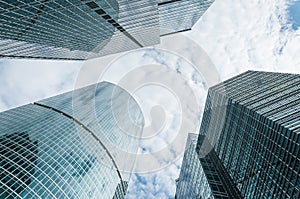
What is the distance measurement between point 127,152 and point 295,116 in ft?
216

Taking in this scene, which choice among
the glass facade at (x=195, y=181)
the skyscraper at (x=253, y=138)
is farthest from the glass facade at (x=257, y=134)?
the glass facade at (x=195, y=181)

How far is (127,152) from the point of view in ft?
323

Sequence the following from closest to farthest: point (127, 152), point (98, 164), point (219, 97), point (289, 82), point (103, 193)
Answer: point (289, 82)
point (103, 193)
point (98, 164)
point (219, 97)
point (127, 152)

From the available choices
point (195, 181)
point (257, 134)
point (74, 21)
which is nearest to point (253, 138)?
point (257, 134)

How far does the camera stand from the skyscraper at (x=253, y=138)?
41.7 metres

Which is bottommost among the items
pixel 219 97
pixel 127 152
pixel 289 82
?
pixel 127 152

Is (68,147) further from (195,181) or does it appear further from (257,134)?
(257,134)

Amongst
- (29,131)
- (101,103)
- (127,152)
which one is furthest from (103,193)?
(101,103)

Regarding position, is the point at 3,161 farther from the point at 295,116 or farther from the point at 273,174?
the point at 295,116

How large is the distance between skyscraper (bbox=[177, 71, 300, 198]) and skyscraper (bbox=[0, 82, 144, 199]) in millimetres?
27778

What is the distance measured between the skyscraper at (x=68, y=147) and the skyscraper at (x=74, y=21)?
70.4 ft

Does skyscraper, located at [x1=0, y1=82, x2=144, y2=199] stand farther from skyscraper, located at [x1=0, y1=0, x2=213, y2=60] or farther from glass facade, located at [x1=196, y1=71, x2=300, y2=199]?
glass facade, located at [x1=196, y1=71, x2=300, y2=199]

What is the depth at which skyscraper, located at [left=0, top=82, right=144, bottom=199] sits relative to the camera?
51.4 meters

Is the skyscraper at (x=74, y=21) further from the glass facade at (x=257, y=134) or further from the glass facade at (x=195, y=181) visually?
the glass facade at (x=195, y=181)
